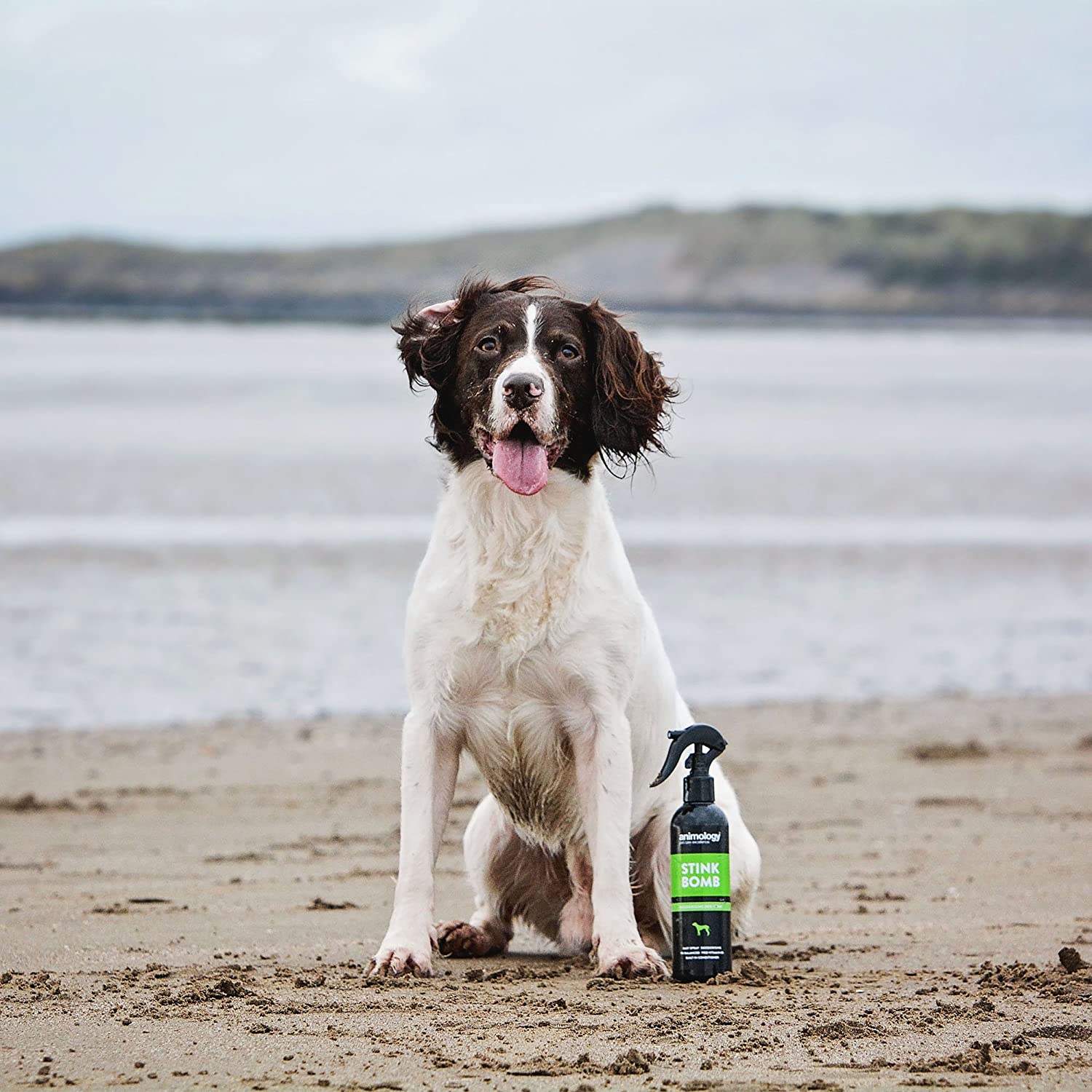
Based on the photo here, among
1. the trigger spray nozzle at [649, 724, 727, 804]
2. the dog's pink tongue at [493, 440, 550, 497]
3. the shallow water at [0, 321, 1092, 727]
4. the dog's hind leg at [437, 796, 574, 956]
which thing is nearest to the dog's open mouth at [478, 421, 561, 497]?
the dog's pink tongue at [493, 440, 550, 497]

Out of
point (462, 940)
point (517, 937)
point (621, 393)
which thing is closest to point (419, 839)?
point (462, 940)

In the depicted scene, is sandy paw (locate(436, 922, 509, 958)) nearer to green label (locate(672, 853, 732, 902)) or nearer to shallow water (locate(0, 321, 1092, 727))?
green label (locate(672, 853, 732, 902))

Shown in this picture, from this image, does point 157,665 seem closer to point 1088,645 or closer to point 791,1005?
point 1088,645

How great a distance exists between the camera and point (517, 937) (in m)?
6.33

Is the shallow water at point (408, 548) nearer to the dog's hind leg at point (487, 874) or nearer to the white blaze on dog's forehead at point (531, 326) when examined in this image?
the white blaze on dog's forehead at point (531, 326)

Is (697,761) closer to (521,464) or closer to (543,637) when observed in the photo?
(543,637)

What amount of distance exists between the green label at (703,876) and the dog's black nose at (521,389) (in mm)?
1324

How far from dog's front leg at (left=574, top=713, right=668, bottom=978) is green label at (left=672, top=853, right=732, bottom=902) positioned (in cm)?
22

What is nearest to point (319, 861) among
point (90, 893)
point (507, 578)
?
point (90, 893)

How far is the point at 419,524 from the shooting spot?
19.8 metres

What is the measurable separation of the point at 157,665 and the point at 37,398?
1083 inches

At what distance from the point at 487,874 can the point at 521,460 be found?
137cm

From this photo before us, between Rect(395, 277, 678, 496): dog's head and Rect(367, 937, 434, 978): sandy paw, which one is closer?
Rect(367, 937, 434, 978): sandy paw

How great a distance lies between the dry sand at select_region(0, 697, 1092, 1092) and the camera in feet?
13.5
